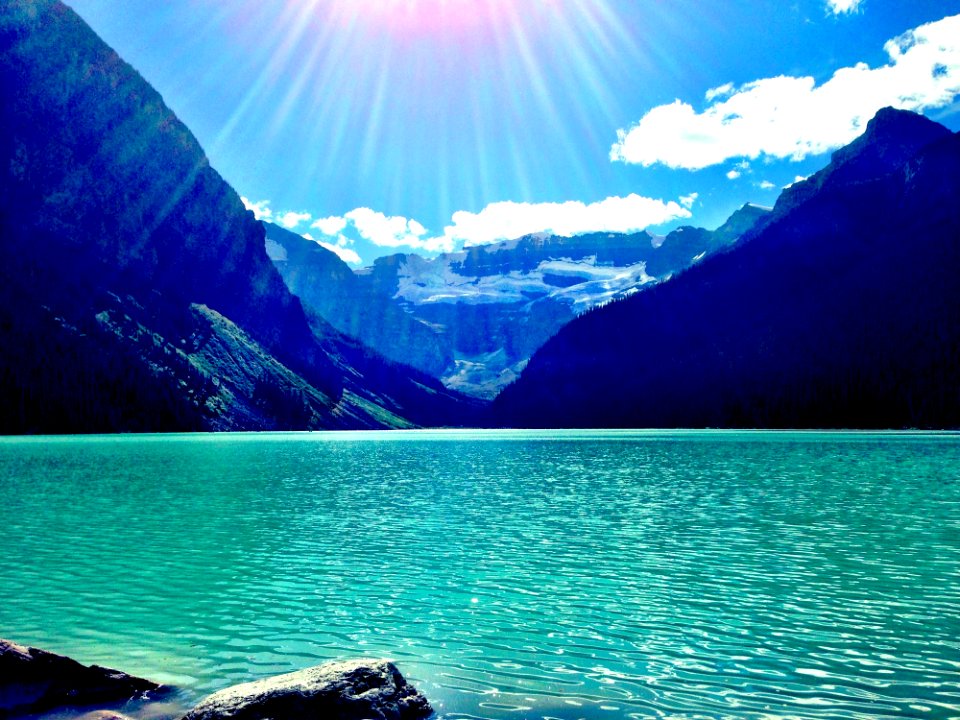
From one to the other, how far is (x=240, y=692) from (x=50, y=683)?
5.12 m

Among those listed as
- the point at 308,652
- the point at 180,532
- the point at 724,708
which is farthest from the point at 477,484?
the point at 724,708

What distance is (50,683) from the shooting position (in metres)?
16.0

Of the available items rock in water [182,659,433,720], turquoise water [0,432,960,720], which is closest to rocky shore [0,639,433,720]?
rock in water [182,659,433,720]

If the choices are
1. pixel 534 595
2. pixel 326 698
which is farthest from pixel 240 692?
pixel 534 595

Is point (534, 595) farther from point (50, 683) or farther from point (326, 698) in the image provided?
point (50, 683)

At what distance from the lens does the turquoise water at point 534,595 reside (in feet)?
55.4

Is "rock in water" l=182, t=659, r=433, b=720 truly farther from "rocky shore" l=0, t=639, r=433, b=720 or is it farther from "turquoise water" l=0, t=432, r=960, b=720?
"turquoise water" l=0, t=432, r=960, b=720

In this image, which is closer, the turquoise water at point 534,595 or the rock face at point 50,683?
the rock face at point 50,683

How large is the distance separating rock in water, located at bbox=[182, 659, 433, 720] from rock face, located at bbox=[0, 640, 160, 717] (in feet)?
11.2

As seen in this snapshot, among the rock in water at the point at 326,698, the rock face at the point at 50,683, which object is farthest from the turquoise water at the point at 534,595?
the rock face at the point at 50,683

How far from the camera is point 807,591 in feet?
83.7

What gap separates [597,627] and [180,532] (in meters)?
28.7

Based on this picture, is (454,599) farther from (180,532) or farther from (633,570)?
(180,532)

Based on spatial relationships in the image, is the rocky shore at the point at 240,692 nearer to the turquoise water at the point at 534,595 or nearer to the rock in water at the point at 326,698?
the rock in water at the point at 326,698
